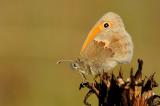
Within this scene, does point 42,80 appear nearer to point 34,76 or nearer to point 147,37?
point 34,76

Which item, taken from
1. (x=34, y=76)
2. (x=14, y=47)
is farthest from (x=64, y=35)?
(x=34, y=76)

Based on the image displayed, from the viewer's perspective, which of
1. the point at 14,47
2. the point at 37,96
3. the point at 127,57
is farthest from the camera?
the point at 14,47

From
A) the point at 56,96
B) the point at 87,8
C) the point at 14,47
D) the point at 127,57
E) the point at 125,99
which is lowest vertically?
the point at 125,99

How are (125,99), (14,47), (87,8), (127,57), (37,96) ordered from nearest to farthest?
(125,99), (127,57), (37,96), (14,47), (87,8)

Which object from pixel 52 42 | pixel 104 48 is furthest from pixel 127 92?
pixel 52 42

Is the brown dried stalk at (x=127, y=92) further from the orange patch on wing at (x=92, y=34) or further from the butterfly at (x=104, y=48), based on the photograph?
the orange patch on wing at (x=92, y=34)

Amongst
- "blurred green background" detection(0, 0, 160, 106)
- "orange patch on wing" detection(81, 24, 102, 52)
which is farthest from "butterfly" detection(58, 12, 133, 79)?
"blurred green background" detection(0, 0, 160, 106)

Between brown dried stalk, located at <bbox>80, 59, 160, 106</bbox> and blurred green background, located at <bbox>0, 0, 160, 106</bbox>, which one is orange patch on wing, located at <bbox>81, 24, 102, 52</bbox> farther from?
blurred green background, located at <bbox>0, 0, 160, 106</bbox>

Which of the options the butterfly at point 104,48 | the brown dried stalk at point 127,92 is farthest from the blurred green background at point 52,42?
the brown dried stalk at point 127,92
